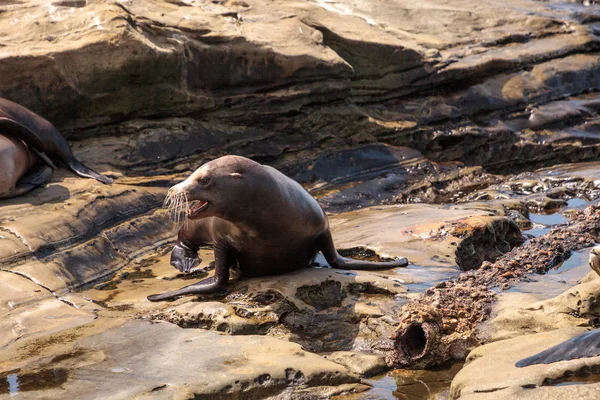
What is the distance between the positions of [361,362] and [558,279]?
181 cm

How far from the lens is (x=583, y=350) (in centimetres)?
419

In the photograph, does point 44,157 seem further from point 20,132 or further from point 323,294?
point 323,294

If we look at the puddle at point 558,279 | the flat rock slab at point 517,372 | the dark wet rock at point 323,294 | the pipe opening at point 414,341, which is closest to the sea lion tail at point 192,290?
the dark wet rock at point 323,294

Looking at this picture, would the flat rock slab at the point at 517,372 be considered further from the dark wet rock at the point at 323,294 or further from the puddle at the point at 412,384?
the dark wet rock at the point at 323,294

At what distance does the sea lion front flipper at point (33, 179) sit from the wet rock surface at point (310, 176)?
0.11 metres

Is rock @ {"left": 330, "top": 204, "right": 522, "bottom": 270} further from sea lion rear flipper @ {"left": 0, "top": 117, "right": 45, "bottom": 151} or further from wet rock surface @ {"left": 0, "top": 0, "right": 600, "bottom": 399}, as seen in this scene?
sea lion rear flipper @ {"left": 0, "top": 117, "right": 45, "bottom": 151}

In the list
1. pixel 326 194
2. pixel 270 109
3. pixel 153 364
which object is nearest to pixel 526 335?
pixel 153 364

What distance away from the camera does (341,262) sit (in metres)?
6.91

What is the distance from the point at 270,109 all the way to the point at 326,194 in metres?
1.26

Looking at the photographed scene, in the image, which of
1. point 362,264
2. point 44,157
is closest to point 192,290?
point 362,264

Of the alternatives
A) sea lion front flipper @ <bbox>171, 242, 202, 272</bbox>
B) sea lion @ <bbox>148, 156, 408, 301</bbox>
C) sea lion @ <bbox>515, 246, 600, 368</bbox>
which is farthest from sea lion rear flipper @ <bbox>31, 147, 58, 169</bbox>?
sea lion @ <bbox>515, 246, 600, 368</bbox>

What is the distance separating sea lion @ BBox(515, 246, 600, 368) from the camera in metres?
4.18

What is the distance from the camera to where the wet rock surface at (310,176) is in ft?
17.8

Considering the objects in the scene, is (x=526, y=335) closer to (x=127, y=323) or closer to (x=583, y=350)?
(x=583, y=350)
